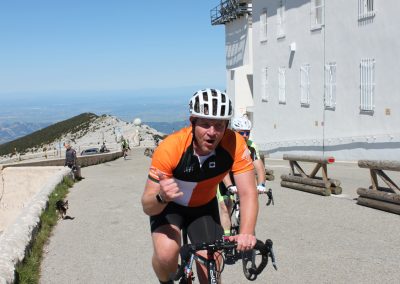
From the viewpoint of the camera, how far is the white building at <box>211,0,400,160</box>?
2033 centimetres

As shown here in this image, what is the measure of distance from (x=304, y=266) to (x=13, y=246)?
3.96m

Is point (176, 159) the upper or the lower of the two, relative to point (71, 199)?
upper

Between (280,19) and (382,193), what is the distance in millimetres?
21985

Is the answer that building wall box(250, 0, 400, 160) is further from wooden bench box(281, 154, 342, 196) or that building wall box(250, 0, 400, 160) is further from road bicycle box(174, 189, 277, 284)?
road bicycle box(174, 189, 277, 284)

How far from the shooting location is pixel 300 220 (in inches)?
379

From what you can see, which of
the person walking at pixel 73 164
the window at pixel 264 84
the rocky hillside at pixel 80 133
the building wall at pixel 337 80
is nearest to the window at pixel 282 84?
the building wall at pixel 337 80

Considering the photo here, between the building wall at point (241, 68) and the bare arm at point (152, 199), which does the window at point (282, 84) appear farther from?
the bare arm at point (152, 199)

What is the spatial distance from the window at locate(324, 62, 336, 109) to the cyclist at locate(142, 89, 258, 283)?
2123 cm

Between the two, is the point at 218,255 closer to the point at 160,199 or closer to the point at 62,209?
the point at 160,199

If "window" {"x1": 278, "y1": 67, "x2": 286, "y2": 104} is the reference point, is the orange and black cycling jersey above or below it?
below

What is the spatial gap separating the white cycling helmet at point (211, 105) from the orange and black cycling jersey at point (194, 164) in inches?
10.3

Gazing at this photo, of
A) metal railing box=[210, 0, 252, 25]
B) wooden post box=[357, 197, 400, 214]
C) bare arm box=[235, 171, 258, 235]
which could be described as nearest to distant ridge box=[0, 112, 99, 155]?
metal railing box=[210, 0, 252, 25]

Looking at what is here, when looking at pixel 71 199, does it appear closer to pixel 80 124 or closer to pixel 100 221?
pixel 100 221

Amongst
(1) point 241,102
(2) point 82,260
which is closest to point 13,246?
(2) point 82,260
